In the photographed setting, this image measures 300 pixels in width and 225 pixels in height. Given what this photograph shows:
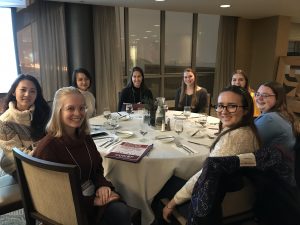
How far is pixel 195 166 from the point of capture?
1.71m

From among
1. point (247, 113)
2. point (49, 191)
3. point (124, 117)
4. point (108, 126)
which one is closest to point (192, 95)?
point (124, 117)

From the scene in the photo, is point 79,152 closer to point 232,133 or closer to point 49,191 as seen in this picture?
point 49,191

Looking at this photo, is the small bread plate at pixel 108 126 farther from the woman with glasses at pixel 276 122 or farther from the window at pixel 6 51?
the window at pixel 6 51

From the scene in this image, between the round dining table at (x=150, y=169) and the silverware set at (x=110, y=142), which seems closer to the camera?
the round dining table at (x=150, y=169)

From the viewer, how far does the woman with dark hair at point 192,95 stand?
11.0 feet

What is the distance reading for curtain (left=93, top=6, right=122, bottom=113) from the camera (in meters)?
4.77

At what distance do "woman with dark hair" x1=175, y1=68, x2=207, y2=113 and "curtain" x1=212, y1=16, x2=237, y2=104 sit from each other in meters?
3.08

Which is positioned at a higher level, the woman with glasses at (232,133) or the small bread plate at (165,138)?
the woman with glasses at (232,133)

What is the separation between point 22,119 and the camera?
1.88 m

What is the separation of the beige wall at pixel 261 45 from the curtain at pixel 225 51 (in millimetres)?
216

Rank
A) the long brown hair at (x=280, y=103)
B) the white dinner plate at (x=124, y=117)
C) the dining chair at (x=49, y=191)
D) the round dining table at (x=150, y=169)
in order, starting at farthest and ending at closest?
the white dinner plate at (x=124, y=117) < the long brown hair at (x=280, y=103) < the round dining table at (x=150, y=169) < the dining chair at (x=49, y=191)

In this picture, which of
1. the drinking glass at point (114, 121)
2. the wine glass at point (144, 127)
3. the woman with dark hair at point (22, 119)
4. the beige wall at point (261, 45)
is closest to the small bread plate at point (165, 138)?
the wine glass at point (144, 127)

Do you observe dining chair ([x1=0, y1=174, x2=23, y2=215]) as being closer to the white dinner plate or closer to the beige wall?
the white dinner plate

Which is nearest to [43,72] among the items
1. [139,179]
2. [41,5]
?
[41,5]
